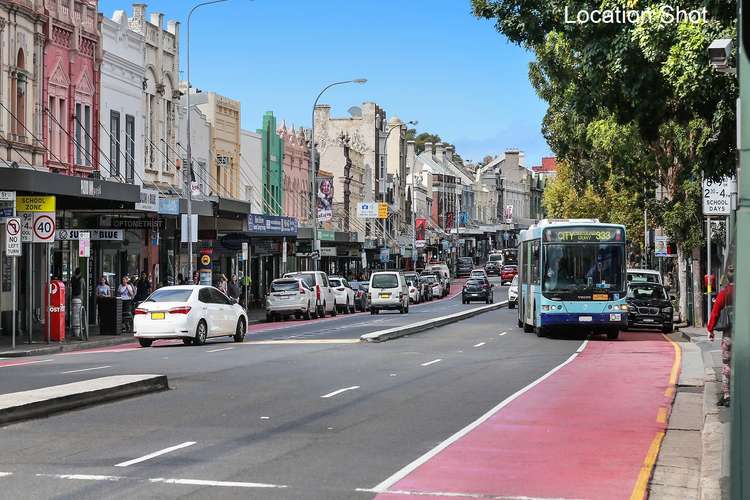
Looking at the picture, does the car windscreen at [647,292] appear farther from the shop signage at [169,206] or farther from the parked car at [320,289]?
the parked car at [320,289]

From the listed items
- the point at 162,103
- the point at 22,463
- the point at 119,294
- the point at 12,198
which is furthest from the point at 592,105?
the point at 162,103

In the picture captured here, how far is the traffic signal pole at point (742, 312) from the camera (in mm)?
6844

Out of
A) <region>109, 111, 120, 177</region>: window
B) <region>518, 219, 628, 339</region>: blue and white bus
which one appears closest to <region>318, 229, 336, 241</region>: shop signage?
<region>109, 111, 120, 177</region>: window

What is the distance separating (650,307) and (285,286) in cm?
1874

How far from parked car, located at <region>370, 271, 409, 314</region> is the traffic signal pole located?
2222 inches

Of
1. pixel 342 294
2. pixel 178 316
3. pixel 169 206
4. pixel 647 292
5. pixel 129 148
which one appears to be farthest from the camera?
pixel 342 294

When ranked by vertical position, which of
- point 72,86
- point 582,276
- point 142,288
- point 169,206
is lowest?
point 142,288

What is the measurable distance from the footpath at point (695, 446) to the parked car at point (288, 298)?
106 ft

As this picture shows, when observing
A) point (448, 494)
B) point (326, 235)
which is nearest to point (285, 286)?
point (326, 235)

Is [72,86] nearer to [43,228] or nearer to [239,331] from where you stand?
[43,228]

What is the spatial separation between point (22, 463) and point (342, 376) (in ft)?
36.1

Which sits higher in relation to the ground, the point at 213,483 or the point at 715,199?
the point at 715,199

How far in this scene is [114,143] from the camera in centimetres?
4972

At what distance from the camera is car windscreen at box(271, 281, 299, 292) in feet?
180
